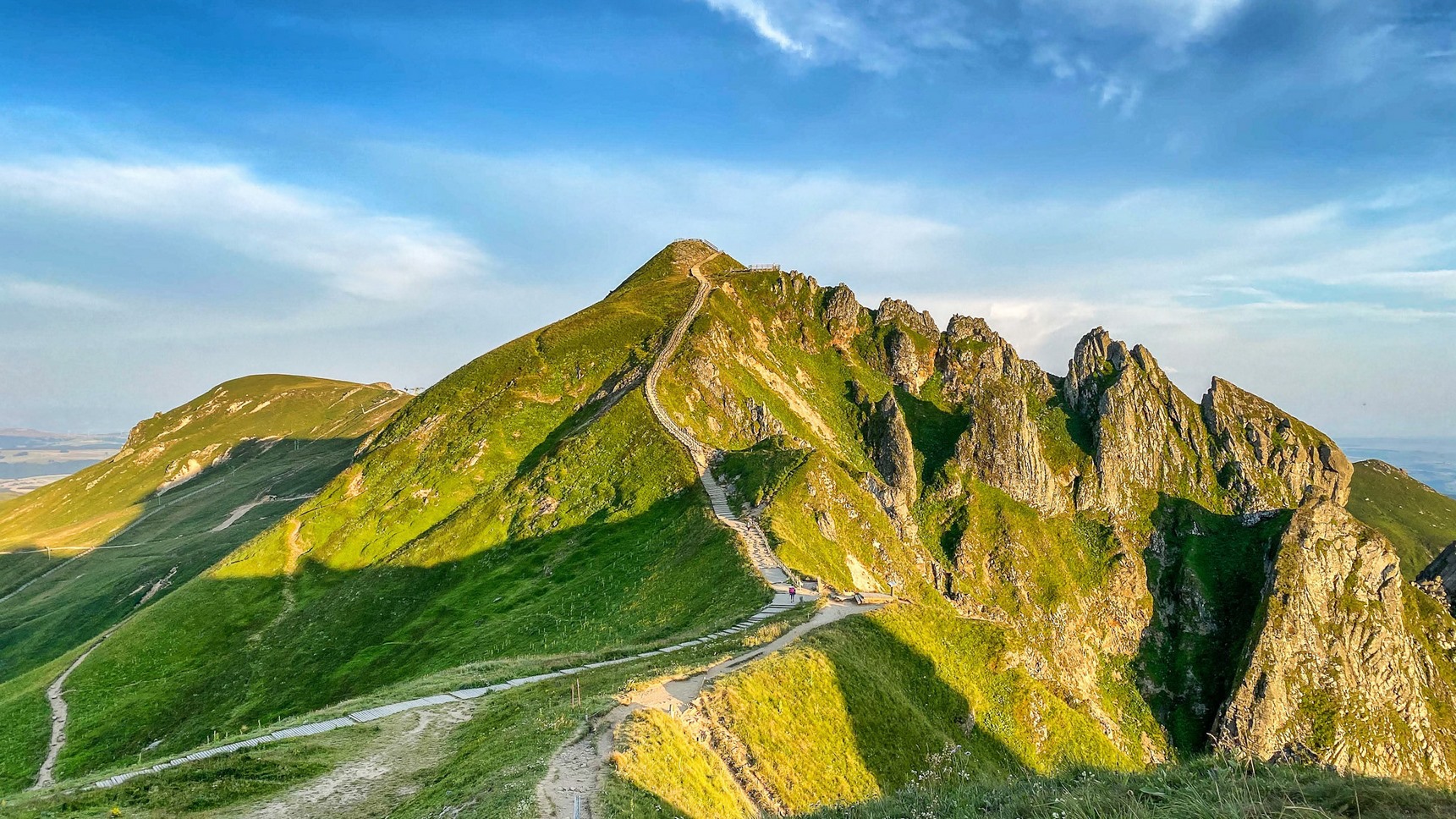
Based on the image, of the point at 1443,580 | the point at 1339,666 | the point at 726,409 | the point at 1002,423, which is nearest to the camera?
the point at 1339,666

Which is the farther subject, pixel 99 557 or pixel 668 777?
pixel 99 557

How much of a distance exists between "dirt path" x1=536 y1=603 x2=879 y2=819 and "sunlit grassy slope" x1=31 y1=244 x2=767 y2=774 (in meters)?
15.3

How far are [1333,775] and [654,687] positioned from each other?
2475 cm

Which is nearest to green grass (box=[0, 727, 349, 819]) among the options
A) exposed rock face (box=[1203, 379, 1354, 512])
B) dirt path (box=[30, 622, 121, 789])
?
dirt path (box=[30, 622, 121, 789])

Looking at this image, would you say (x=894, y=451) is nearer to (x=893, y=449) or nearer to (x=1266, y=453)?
(x=893, y=449)

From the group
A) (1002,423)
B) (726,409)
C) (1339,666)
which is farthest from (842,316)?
→ (1339,666)

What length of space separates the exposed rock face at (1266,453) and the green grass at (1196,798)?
171 meters

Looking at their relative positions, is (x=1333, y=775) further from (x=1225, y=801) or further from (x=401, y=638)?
(x=401, y=638)

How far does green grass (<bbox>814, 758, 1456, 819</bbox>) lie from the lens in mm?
9203

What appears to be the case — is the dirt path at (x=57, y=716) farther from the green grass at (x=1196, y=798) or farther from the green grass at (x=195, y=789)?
the green grass at (x=1196, y=798)

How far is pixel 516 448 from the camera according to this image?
105625 mm

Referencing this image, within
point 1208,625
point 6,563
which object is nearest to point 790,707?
point 1208,625

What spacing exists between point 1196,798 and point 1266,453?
7330 inches

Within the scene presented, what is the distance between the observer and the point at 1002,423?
145625mm
